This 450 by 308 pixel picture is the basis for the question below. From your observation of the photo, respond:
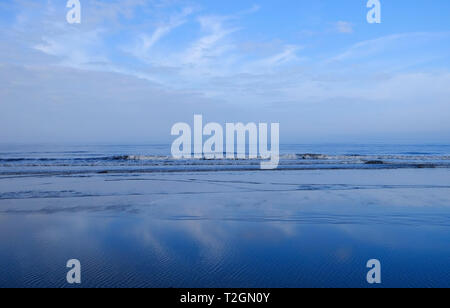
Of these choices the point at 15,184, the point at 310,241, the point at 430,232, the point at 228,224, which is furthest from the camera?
the point at 15,184

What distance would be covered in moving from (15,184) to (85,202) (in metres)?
6.33

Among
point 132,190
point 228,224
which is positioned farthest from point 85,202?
point 228,224

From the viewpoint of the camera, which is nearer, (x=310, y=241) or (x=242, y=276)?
(x=242, y=276)

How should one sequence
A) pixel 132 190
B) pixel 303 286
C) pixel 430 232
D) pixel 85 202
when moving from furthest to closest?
pixel 132 190 → pixel 85 202 → pixel 430 232 → pixel 303 286

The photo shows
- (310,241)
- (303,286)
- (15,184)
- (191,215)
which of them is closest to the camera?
(303,286)

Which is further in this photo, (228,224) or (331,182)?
(331,182)

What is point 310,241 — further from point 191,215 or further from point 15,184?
point 15,184

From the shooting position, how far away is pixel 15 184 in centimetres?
1450

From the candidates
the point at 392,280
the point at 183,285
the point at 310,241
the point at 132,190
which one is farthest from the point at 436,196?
the point at 132,190

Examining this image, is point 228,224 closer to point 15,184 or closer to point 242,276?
point 242,276

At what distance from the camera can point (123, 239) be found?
6.50 m

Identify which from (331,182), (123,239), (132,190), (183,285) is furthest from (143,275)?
(331,182)

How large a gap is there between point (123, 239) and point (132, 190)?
21.4 feet

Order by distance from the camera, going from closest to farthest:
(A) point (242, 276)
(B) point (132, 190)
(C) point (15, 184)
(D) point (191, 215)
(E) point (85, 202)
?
(A) point (242, 276), (D) point (191, 215), (E) point (85, 202), (B) point (132, 190), (C) point (15, 184)
